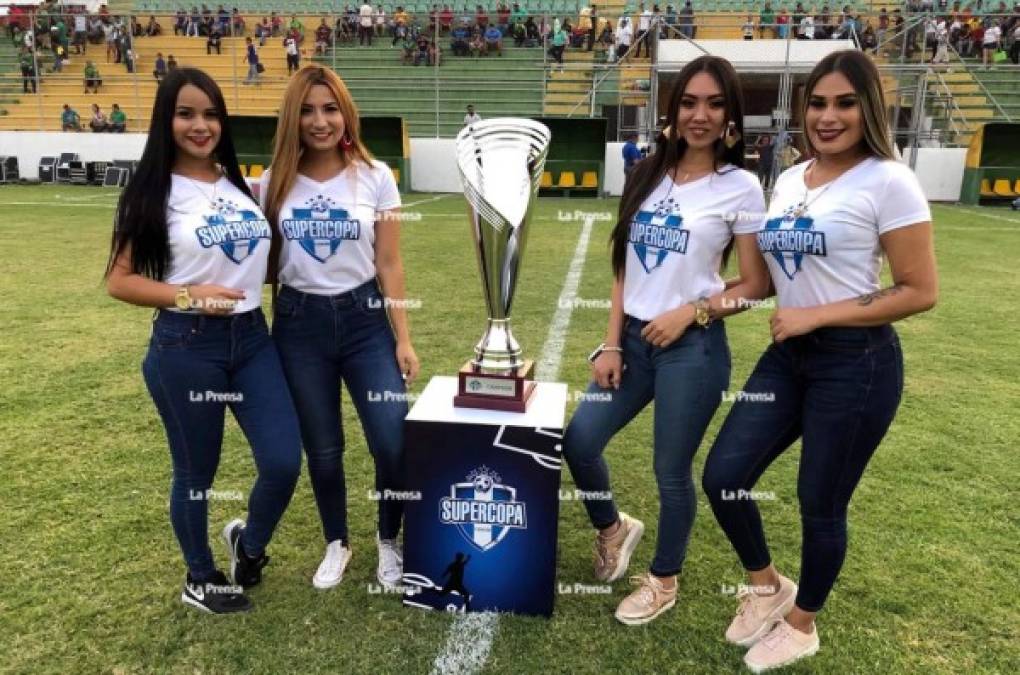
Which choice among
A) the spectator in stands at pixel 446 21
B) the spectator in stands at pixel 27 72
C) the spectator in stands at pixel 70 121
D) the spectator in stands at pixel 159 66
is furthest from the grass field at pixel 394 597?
the spectator in stands at pixel 27 72

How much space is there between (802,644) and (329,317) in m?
1.83

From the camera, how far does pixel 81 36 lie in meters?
23.2

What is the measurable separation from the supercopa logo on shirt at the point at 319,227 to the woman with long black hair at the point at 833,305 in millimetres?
1306

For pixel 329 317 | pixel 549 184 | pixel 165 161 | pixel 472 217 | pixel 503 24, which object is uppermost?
pixel 503 24

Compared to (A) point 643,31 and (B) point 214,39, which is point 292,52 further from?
(A) point 643,31

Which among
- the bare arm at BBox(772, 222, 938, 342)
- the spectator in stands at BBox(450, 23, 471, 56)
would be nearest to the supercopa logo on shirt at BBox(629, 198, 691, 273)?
the bare arm at BBox(772, 222, 938, 342)

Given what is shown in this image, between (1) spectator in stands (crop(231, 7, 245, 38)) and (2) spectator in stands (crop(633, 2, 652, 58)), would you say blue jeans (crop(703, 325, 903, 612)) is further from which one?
(1) spectator in stands (crop(231, 7, 245, 38))

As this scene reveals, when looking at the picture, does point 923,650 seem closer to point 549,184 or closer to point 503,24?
point 549,184

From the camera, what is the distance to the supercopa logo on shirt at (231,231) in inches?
93.7

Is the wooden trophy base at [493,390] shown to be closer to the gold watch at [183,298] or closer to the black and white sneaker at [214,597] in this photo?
the gold watch at [183,298]

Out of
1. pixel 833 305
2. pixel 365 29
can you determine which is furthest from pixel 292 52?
pixel 833 305

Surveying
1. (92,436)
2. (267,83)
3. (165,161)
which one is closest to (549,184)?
(267,83)

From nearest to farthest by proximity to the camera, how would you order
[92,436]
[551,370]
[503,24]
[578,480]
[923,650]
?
[923,650]
[578,480]
[92,436]
[551,370]
[503,24]

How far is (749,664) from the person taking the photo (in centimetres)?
244
